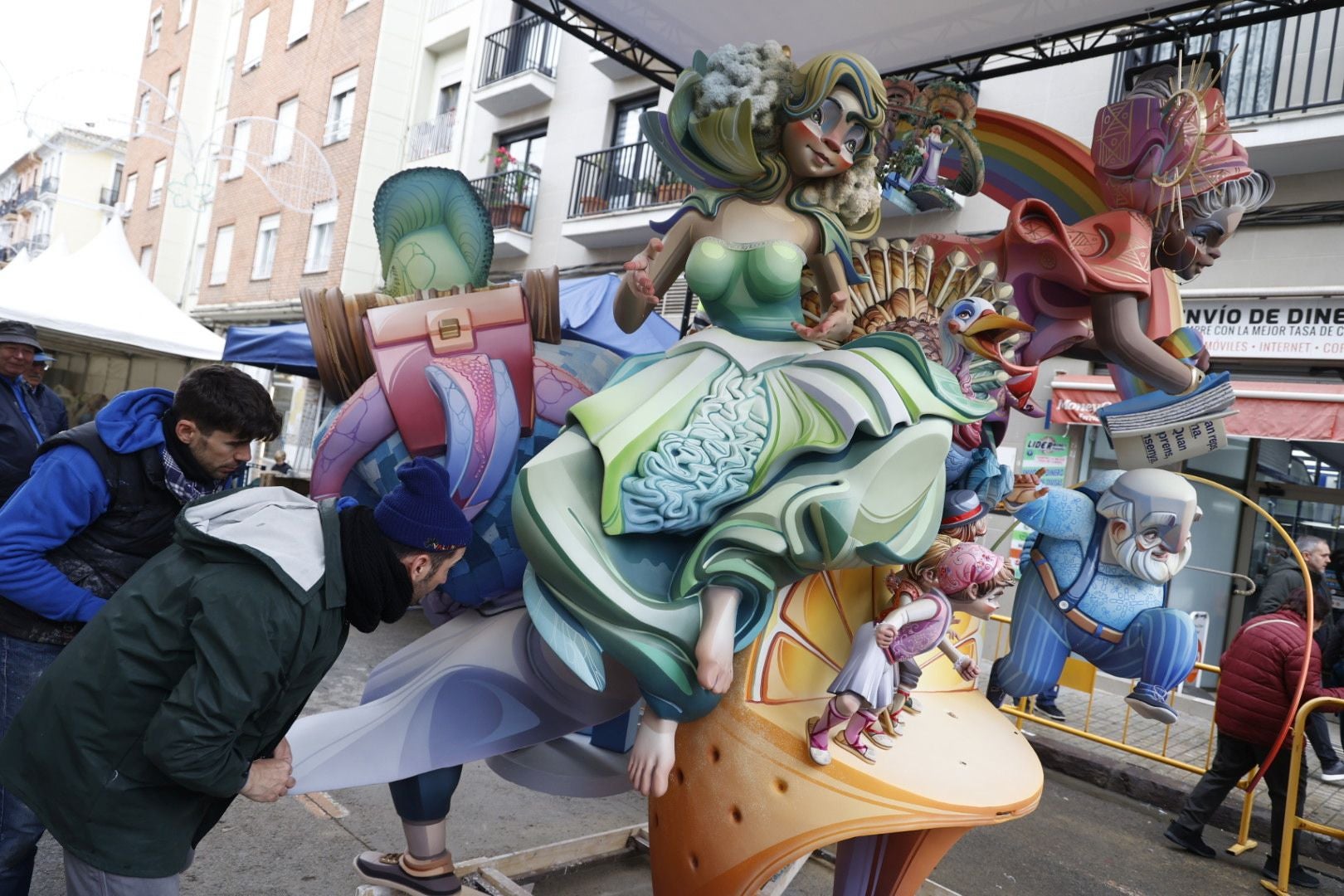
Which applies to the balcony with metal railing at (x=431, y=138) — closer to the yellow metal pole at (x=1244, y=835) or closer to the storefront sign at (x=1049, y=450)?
the storefront sign at (x=1049, y=450)

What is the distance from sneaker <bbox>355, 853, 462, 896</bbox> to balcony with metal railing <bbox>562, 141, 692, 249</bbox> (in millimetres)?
9111

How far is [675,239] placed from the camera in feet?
8.12

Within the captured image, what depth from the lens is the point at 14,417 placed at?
12.4ft

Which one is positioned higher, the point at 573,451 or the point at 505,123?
the point at 505,123

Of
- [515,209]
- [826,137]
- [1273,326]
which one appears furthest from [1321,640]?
[515,209]

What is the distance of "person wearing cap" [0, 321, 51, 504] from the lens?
374 cm

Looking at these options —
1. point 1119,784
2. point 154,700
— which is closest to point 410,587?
point 154,700

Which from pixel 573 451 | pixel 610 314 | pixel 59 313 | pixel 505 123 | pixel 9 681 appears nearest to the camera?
pixel 573 451

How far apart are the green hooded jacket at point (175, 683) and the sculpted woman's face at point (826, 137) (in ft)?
4.63

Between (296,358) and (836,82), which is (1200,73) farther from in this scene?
(296,358)

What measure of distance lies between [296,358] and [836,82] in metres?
1.73

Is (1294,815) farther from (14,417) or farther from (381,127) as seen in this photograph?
(381,127)

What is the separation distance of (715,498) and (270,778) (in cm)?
97

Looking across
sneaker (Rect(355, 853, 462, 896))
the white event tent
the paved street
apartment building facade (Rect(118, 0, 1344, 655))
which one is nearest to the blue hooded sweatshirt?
sneaker (Rect(355, 853, 462, 896))
